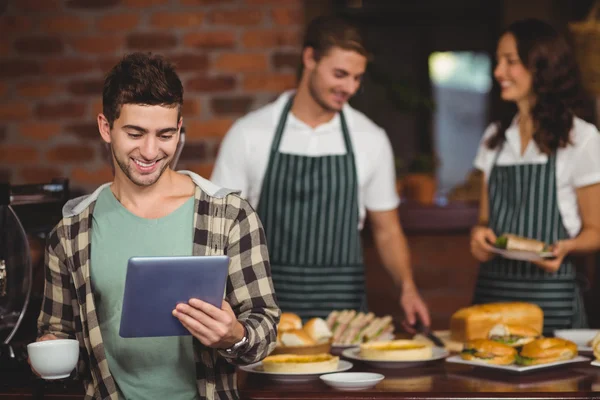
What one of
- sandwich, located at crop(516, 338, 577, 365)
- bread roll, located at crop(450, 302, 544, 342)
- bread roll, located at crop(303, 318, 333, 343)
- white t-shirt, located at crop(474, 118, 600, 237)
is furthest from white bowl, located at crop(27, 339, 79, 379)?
white t-shirt, located at crop(474, 118, 600, 237)

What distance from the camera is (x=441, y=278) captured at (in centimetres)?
420

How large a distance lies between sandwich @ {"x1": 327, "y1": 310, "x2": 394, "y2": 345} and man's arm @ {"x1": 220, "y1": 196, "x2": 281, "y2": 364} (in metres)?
0.71

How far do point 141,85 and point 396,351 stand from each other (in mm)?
944

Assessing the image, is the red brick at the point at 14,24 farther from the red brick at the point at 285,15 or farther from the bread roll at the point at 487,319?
the bread roll at the point at 487,319

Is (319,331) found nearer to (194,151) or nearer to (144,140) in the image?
(144,140)

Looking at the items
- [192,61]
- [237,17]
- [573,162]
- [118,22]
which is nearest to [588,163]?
[573,162]

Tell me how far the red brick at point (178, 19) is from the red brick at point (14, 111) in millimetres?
689

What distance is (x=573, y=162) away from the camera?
3.12 metres

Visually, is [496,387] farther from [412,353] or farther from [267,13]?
[267,13]

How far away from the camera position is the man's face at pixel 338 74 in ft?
10.3

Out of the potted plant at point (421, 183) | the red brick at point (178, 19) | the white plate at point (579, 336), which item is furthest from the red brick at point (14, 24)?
the white plate at point (579, 336)

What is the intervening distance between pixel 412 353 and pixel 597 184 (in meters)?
1.15

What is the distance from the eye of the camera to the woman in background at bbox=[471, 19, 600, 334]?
10.2 ft

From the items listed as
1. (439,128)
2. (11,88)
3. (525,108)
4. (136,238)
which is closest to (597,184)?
(525,108)
